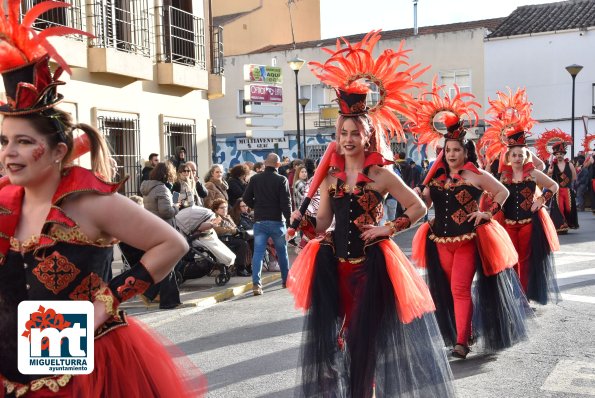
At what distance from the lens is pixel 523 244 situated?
9.78 m

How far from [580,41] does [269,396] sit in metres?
33.6

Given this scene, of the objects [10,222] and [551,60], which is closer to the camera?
[10,222]

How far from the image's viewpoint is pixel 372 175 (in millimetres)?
5656

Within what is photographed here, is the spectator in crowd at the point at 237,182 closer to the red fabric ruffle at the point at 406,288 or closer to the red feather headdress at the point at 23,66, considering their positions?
the red fabric ruffle at the point at 406,288

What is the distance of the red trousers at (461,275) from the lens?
23.7 feet

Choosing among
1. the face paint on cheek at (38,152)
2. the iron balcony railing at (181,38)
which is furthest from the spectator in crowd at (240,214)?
the face paint on cheek at (38,152)

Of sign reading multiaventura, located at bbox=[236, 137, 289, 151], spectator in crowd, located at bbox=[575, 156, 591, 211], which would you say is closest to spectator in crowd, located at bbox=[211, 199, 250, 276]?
sign reading multiaventura, located at bbox=[236, 137, 289, 151]

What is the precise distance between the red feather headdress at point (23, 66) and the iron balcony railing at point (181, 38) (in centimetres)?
1463

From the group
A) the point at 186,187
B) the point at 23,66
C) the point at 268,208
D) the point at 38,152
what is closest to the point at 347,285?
the point at 38,152

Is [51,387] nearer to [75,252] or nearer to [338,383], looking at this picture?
[75,252]

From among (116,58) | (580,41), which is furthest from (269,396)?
(580,41)

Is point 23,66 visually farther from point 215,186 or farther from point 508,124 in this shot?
point 215,186

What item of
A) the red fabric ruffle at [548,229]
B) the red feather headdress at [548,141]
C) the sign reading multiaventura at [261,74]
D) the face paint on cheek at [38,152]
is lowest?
the red fabric ruffle at [548,229]

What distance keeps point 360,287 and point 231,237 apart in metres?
7.67
